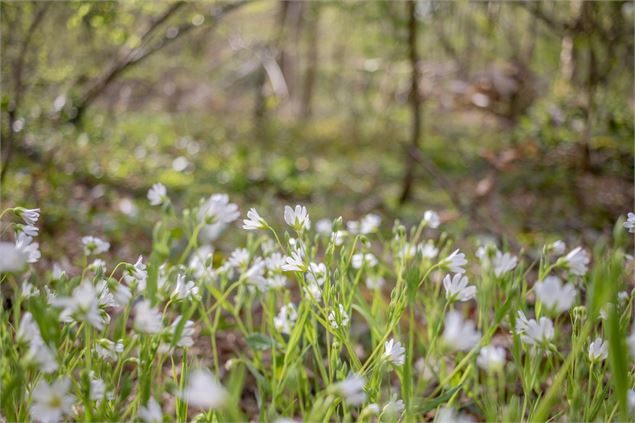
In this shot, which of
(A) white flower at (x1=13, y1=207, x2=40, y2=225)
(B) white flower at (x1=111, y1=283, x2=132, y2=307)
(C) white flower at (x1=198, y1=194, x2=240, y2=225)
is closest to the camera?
(B) white flower at (x1=111, y1=283, x2=132, y2=307)

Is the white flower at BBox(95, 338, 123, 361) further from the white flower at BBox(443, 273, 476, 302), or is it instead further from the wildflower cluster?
the white flower at BBox(443, 273, 476, 302)

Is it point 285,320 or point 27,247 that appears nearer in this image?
point 27,247

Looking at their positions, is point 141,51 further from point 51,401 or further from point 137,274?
point 51,401

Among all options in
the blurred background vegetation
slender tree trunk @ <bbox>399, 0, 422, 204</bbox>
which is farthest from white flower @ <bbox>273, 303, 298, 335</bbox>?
slender tree trunk @ <bbox>399, 0, 422, 204</bbox>

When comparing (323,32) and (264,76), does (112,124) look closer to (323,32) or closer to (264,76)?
(264,76)

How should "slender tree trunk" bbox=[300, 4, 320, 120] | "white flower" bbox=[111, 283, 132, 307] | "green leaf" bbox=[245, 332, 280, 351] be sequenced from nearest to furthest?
"white flower" bbox=[111, 283, 132, 307], "green leaf" bbox=[245, 332, 280, 351], "slender tree trunk" bbox=[300, 4, 320, 120]

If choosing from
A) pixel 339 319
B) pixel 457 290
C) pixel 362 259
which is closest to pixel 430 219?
pixel 362 259
